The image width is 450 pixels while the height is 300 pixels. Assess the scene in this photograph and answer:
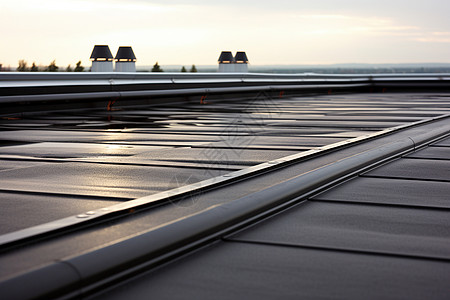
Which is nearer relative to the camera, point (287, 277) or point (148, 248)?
point (287, 277)

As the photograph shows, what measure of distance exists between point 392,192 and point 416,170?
4.15ft

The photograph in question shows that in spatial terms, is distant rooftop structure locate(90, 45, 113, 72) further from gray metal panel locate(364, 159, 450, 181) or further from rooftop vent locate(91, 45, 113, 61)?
gray metal panel locate(364, 159, 450, 181)

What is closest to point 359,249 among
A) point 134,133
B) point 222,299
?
point 222,299

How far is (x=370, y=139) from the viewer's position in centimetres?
806

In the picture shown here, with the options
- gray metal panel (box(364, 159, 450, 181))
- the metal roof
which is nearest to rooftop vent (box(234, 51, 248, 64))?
the metal roof

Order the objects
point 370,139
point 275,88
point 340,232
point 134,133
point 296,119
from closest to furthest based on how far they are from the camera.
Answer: point 340,232
point 370,139
point 134,133
point 296,119
point 275,88

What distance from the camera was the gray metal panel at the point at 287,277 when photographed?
2.69m

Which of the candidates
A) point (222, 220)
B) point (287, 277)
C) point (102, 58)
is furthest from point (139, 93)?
point (287, 277)

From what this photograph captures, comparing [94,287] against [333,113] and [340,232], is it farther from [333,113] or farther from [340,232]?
[333,113]

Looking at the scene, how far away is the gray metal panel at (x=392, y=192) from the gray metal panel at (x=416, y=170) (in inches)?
10.2

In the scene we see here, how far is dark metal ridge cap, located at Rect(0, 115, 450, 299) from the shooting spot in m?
2.50

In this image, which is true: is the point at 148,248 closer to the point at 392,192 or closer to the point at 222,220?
the point at 222,220

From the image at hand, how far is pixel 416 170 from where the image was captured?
19.9ft

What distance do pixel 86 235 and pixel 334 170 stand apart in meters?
2.64
